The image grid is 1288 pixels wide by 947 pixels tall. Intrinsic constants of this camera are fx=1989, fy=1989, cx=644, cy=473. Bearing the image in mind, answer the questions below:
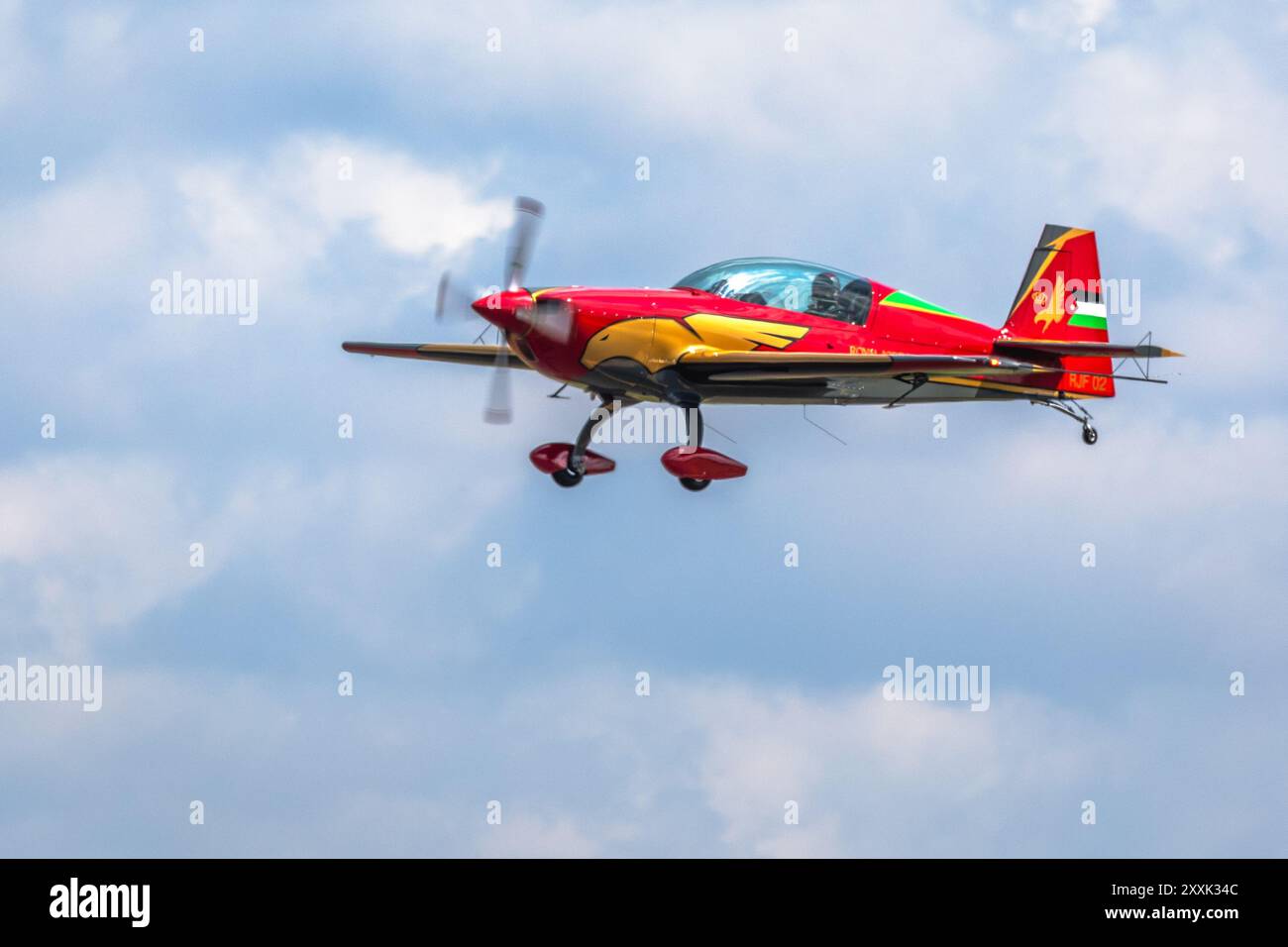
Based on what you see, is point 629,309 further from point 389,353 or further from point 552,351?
point 389,353

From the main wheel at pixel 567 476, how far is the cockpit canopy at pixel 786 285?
3.37m

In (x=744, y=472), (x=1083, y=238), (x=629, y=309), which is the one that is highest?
(x=1083, y=238)

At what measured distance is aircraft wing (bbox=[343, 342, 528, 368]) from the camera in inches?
1318

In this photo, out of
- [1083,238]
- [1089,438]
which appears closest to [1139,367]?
[1089,438]

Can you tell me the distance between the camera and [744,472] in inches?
1201

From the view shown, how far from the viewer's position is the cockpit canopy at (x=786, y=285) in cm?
3127

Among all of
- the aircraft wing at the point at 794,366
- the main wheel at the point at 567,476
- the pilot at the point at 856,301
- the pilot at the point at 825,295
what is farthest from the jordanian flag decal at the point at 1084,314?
the main wheel at the point at 567,476

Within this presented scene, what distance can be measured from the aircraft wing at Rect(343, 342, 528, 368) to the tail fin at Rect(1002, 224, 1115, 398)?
8997 millimetres

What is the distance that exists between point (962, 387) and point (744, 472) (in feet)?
16.4

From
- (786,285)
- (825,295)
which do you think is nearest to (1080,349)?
(825,295)

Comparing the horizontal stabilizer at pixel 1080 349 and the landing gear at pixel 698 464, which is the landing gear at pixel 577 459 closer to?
the landing gear at pixel 698 464

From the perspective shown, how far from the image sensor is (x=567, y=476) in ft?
103

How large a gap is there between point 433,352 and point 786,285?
639 cm

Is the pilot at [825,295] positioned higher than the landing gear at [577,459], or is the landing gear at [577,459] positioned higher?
the pilot at [825,295]
